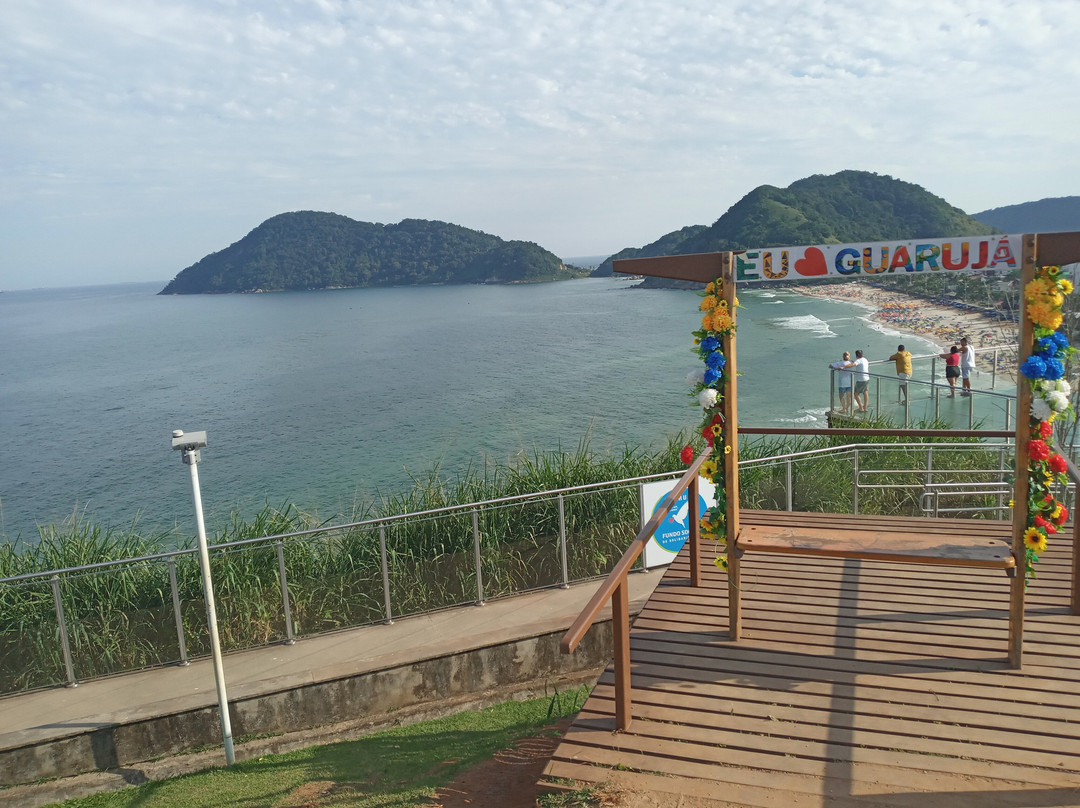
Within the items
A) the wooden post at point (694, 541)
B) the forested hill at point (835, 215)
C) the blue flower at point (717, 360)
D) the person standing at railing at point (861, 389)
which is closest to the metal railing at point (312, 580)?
the wooden post at point (694, 541)

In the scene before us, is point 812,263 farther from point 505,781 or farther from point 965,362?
point 965,362

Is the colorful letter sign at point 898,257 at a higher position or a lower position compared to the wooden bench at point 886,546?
higher

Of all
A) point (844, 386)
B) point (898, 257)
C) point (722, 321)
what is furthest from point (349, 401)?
point (898, 257)

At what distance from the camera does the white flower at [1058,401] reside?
16.1 ft

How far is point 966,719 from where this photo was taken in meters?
4.82

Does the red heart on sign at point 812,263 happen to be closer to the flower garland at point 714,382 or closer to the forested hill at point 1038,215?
the flower garland at point 714,382

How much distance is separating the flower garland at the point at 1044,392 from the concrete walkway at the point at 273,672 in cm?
408

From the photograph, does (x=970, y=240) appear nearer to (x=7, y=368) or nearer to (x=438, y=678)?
(x=438, y=678)

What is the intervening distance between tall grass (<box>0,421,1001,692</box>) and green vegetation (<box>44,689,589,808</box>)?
1859 mm

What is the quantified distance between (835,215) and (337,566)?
4096 inches

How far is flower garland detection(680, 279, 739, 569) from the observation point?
5.58m

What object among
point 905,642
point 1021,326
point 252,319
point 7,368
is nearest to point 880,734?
point 905,642

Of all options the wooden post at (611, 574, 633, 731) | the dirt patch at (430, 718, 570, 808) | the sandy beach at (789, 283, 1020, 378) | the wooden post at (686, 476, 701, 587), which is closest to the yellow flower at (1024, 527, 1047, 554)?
the wooden post at (686, 476, 701, 587)

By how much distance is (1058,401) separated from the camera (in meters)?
4.91
